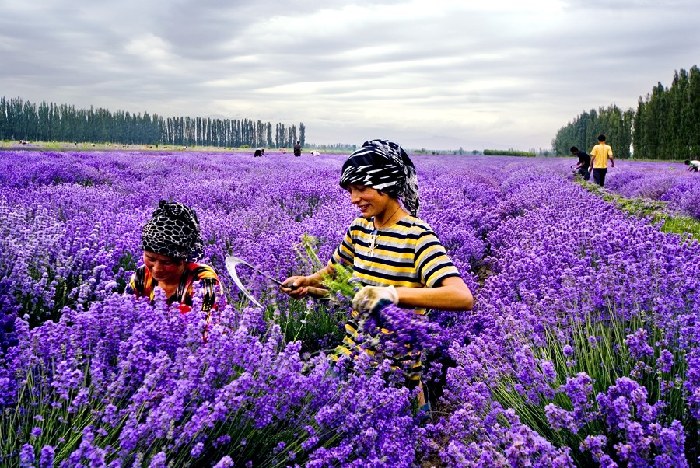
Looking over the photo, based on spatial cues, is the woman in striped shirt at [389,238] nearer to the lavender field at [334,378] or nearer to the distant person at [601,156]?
the lavender field at [334,378]

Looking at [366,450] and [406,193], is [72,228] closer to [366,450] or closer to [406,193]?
[406,193]

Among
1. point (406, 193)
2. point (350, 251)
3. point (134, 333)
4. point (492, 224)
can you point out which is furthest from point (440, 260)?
point (492, 224)

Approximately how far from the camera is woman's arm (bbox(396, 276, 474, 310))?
200cm

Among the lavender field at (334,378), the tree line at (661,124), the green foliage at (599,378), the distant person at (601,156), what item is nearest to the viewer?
the lavender field at (334,378)

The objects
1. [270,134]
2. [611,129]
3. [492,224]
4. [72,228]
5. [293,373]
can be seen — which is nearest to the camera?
[293,373]

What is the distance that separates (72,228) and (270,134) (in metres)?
127

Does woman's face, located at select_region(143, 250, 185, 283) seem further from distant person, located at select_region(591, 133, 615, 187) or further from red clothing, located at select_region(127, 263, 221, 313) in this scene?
distant person, located at select_region(591, 133, 615, 187)

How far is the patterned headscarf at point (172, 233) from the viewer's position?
2.44m

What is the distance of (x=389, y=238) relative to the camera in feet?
7.96

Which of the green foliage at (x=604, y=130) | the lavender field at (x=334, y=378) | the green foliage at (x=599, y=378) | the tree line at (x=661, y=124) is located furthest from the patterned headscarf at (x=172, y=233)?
the green foliage at (x=604, y=130)

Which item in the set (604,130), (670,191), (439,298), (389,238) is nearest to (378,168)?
(389,238)

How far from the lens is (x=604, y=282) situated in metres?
2.61

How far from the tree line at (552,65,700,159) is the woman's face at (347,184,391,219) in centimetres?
4221

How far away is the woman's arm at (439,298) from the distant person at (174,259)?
2.77ft
